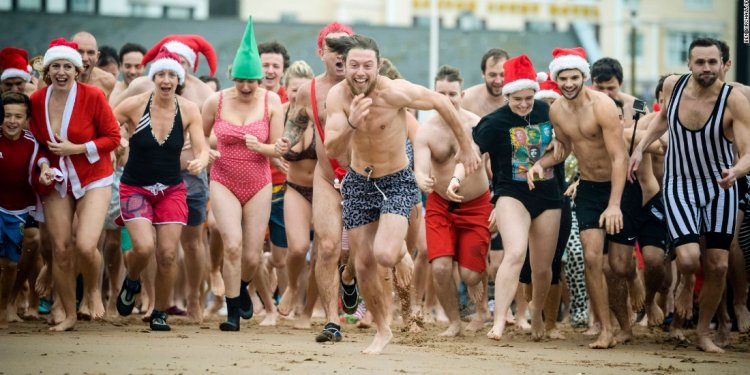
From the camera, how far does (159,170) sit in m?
11.4

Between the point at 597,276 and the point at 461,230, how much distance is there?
1.36m

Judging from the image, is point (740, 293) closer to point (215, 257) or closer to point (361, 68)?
point (361, 68)

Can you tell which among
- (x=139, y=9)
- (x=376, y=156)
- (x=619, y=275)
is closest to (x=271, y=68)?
(x=376, y=156)

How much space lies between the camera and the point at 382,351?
9.66 meters

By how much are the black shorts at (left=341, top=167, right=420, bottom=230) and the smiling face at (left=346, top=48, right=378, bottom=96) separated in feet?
2.40

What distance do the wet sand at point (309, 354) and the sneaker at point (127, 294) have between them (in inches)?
9.0

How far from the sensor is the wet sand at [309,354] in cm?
857

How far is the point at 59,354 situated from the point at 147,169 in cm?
261

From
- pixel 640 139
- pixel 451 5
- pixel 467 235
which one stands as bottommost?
pixel 467 235

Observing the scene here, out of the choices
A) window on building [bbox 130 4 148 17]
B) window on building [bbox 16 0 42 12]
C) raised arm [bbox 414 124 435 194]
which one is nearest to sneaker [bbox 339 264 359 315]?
raised arm [bbox 414 124 435 194]

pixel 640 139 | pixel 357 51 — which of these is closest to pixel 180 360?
pixel 357 51

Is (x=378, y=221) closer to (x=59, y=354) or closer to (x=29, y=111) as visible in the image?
(x=59, y=354)

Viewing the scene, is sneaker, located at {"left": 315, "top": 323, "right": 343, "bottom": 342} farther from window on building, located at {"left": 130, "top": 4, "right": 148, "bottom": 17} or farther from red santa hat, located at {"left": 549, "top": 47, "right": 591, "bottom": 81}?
window on building, located at {"left": 130, "top": 4, "right": 148, "bottom": 17}

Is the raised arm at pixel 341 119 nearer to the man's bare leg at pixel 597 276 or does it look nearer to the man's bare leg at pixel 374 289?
the man's bare leg at pixel 374 289
